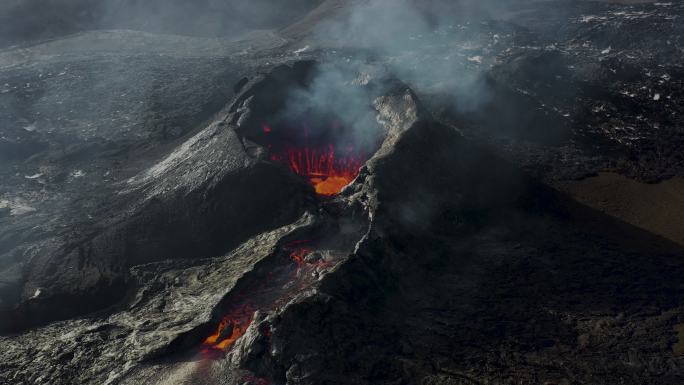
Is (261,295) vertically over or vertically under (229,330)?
over

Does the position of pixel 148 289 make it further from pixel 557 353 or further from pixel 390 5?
pixel 390 5

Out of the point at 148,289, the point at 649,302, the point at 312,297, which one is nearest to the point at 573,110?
the point at 649,302

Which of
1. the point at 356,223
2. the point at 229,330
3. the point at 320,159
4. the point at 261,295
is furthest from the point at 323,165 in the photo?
the point at 229,330

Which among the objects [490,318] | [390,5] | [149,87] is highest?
[390,5]

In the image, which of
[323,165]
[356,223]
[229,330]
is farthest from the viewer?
[323,165]

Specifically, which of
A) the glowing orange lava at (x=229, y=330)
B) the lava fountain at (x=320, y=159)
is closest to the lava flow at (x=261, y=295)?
the glowing orange lava at (x=229, y=330)

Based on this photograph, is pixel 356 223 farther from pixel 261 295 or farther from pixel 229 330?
pixel 229 330

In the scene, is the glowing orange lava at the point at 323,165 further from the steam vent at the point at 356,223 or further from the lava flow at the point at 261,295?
the lava flow at the point at 261,295
